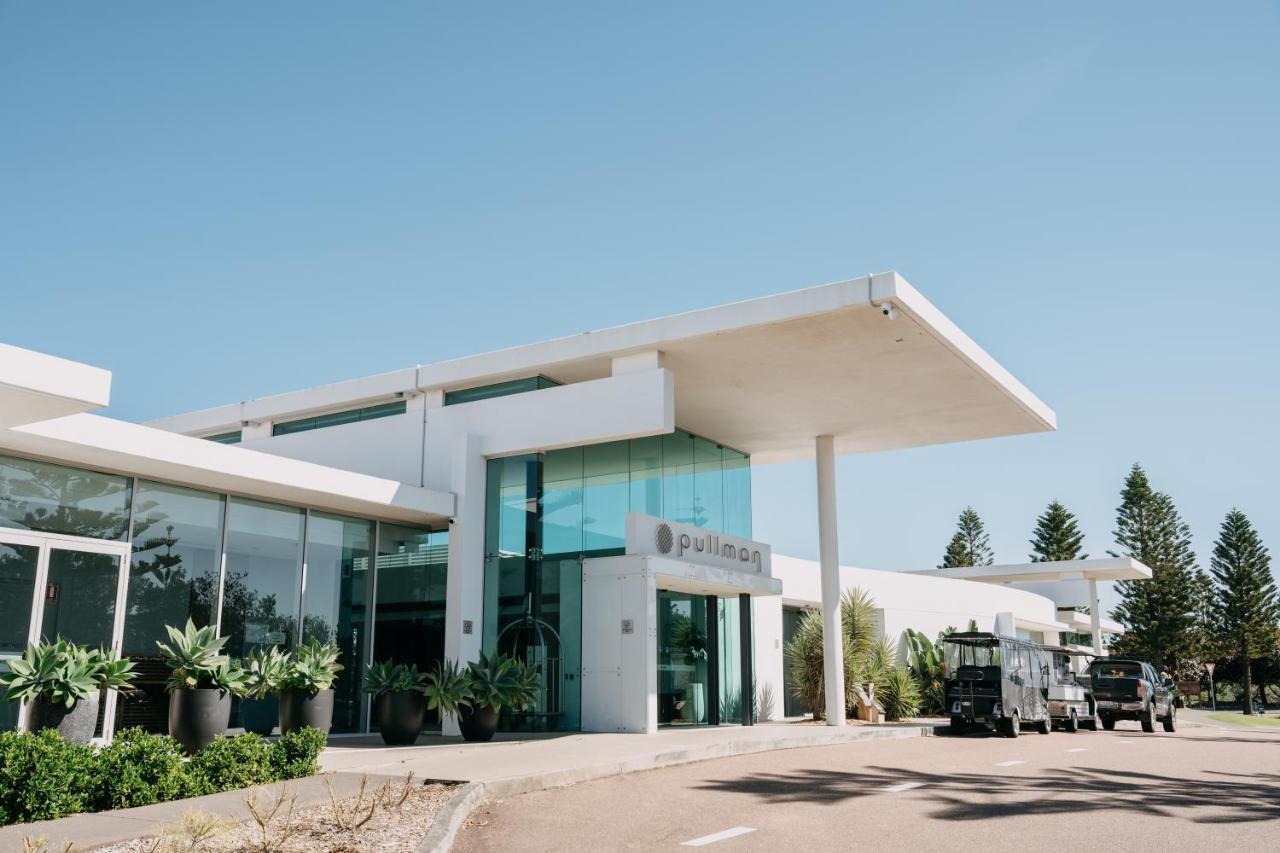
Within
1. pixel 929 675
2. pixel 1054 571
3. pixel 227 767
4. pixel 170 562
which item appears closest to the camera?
pixel 227 767

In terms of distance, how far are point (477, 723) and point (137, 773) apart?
268 inches

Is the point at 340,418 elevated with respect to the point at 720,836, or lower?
elevated

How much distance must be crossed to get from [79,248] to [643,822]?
43.9ft

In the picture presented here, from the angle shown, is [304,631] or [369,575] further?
[369,575]

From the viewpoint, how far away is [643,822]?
7949mm

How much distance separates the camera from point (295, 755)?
9.76m

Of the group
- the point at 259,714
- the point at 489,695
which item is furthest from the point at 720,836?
the point at 259,714

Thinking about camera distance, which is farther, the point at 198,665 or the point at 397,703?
the point at 397,703

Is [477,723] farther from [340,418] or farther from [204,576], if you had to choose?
[340,418]

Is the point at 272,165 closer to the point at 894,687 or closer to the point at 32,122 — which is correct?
the point at 32,122

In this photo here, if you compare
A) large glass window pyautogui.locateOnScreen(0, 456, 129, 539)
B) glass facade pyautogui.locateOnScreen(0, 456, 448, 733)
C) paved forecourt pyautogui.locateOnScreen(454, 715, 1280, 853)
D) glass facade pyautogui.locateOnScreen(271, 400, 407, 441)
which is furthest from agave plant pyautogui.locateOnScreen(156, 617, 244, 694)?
glass facade pyautogui.locateOnScreen(271, 400, 407, 441)

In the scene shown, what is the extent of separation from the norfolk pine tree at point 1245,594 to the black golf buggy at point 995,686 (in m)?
36.7

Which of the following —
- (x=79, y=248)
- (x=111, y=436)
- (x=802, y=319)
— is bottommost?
(x=111, y=436)

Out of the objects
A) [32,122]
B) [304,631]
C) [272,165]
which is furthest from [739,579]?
[32,122]
